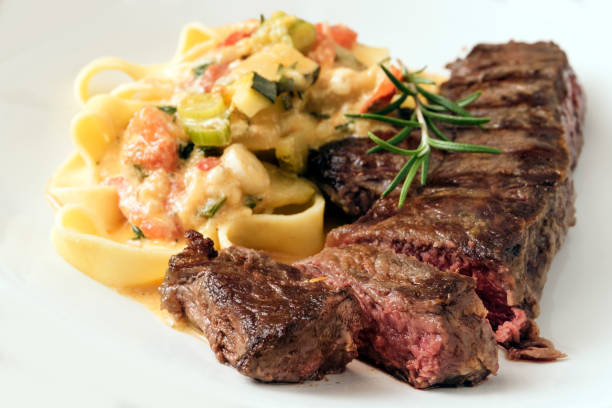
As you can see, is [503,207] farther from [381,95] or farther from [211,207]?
[211,207]

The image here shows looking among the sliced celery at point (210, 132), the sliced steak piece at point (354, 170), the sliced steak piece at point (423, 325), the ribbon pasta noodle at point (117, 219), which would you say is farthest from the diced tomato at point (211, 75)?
the sliced steak piece at point (423, 325)

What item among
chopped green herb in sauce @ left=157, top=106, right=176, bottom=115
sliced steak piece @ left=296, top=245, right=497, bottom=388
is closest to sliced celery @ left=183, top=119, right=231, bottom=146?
chopped green herb in sauce @ left=157, top=106, right=176, bottom=115

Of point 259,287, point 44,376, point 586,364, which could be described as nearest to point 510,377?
point 586,364

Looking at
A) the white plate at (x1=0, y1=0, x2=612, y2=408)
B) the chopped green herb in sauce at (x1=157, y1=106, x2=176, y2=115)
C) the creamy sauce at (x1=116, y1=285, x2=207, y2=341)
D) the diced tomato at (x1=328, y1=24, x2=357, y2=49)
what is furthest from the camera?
the diced tomato at (x1=328, y1=24, x2=357, y2=49)

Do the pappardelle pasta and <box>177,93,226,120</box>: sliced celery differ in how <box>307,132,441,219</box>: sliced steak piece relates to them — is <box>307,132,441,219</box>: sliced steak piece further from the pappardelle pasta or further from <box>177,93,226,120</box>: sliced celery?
<box>177,93,226,120</box>: sliced celery

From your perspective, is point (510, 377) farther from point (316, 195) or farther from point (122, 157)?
point (122, 157)
